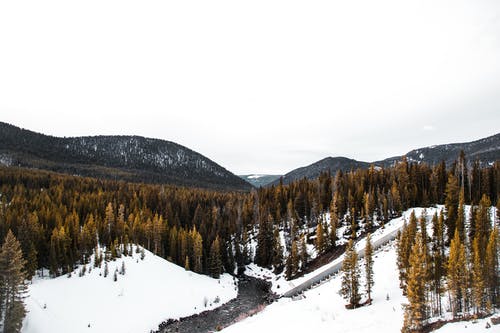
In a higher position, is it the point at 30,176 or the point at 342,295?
the point at 30,176

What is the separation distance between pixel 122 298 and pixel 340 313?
32165mm

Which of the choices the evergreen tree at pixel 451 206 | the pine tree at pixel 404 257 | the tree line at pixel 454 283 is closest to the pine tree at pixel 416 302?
the tree line at pixel 454 283

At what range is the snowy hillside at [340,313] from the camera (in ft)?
103

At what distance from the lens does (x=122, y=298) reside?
48188mm

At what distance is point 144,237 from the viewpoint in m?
71.6

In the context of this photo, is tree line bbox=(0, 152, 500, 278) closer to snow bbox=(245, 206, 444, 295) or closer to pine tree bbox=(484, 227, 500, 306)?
snow bbox=(245, 206, 444, 295)

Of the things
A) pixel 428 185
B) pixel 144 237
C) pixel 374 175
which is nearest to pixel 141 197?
pixel 144 237

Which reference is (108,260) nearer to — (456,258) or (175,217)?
(175,217)

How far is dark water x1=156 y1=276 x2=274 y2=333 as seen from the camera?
4481 cm

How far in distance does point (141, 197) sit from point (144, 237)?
37.7 metres

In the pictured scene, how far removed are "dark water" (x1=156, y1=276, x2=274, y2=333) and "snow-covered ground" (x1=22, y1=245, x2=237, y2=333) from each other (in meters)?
1.75

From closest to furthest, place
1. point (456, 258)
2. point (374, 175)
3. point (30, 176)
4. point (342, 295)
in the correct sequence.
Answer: point (456, 258) < point (342, 295) < point (374, 175) < point (30, 176)

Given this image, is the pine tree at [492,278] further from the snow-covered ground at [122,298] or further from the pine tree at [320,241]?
the snow-covered ground at [122,298]

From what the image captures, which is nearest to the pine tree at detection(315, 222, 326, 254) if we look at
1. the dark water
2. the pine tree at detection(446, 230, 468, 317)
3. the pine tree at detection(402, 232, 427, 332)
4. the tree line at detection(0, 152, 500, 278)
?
the tree line at detection(0, 152, 500, 278)
